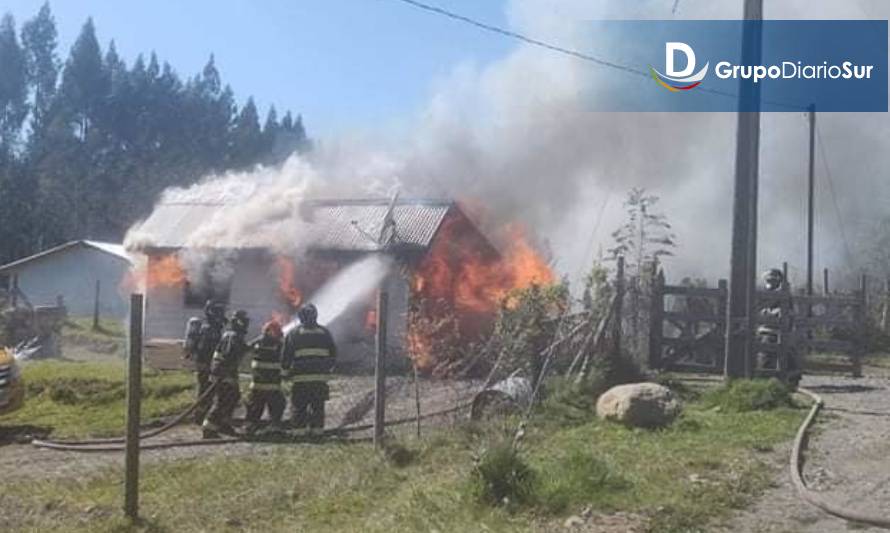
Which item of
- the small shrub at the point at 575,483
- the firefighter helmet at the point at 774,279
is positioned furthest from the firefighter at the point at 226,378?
the firefighter helmet at the point at 774,279

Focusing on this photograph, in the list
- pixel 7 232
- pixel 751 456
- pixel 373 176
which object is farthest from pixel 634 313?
pixel 7 232

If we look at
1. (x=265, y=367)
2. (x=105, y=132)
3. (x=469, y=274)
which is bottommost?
(x=265, y=367)

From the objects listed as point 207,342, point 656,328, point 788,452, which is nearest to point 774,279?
point 656,328

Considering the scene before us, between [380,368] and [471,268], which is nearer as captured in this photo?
[380,368]

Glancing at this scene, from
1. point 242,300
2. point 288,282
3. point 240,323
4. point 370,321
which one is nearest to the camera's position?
point 240,323

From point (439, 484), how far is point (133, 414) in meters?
→ 2.39

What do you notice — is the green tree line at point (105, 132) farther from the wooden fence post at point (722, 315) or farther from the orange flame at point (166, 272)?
the wooden fence post at point (722, 315)

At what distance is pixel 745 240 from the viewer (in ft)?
41.2

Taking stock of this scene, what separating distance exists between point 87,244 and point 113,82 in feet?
124

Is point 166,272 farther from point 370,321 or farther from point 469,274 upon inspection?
point 469,274

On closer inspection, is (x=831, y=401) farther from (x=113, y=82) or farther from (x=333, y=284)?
(x=113, y=82)

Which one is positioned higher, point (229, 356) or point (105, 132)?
point (105, 132)

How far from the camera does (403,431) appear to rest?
10.3 m

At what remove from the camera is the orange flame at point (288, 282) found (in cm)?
1944
